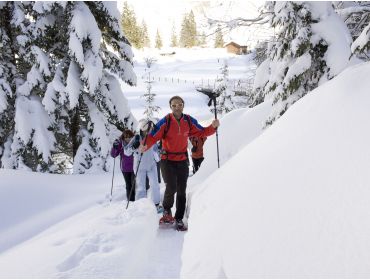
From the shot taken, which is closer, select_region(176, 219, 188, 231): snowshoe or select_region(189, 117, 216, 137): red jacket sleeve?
select_region(176, 219, 188, 231): snowshoe

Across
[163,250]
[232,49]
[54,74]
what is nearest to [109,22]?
[54,74]

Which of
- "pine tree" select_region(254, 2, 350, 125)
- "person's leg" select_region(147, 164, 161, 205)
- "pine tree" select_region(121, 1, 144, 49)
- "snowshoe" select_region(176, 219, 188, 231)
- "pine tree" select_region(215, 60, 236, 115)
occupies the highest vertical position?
"pine tree" select_region(121, 1, 144, 49)

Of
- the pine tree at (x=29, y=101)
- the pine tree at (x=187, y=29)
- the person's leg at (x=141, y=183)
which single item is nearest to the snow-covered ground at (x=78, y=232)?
the person's leg at (x=141, y=183)

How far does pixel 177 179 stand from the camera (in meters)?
5.84

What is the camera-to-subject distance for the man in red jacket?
5.68 meters

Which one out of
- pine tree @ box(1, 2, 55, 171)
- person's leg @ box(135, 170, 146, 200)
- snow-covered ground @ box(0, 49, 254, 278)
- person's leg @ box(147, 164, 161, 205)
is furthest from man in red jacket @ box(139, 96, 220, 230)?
pine tree @ box(1, 2, 55, 171)

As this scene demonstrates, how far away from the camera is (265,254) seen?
2.39m

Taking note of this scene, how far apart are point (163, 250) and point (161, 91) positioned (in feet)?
169

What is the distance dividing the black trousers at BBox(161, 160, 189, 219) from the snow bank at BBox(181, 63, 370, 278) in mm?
1698

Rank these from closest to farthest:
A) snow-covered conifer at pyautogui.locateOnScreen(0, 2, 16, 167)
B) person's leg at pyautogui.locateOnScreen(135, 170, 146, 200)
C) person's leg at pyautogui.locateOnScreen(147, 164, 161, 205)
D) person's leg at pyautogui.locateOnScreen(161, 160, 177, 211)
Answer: person's leg at pyautogui.locateOnScreen(161, 160, 177, 211) < person's leg at pyautogui.locateOnScreen(147, 164, 161, 205) < person's leg at pyautogui.locateOnScreen(135, 170, 146, 200) < snow-covered conifer at pyautogui.locateOnScreen(0, 2, 16, 167)

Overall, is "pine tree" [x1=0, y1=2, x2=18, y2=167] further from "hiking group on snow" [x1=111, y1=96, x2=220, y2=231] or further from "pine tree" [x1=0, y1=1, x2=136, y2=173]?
"hiking group on snow" [x1=111, y1=96, x2=220, y2=231]

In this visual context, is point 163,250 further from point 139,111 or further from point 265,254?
point 139,111

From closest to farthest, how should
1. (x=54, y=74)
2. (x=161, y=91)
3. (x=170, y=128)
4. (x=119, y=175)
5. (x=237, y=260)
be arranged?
A: (x=237, y=260) < (x=170, y=128) < (x=54, y=74) < (x=119, y=175) < (x=161, y=91)

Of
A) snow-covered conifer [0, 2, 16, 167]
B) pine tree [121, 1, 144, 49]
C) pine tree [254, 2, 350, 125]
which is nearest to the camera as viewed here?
pine tree [254, 2, 350, 125]
